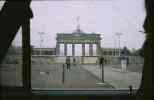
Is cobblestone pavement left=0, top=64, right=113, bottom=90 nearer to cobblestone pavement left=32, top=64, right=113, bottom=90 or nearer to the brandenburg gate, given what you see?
cobblestone pavement left=32, top=64, right=113, bottom=90

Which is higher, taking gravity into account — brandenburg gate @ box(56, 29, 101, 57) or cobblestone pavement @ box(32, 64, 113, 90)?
brandenburg gate @ box(56, 29, 101, 57)

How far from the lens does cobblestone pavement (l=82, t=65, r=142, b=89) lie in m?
1.80

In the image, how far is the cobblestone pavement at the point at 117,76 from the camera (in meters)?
1.80

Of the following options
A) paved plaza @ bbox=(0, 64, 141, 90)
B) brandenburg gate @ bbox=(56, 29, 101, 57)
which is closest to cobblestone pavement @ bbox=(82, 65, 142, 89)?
paved plaza @ bbox=(0, 64, 141, 90)

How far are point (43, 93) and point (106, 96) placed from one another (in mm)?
529

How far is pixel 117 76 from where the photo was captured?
1.93 meters

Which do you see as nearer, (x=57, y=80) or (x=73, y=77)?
(x=57, y=80)

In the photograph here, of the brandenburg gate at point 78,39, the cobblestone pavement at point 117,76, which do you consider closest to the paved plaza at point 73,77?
the cobblestone pavement at point 117,76

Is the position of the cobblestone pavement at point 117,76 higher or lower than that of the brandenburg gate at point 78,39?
Answer: lower

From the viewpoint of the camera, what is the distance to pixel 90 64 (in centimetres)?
179

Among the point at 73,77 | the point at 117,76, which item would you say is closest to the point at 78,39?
the point at 73,77

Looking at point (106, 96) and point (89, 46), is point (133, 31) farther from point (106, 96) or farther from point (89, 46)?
point (106, 96)

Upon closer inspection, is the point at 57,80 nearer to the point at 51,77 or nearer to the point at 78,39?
the point at 51,77

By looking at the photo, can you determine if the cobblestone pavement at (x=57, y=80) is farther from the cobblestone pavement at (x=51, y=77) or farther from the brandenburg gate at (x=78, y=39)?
the brandenburg gate at (x=78, y=39)
